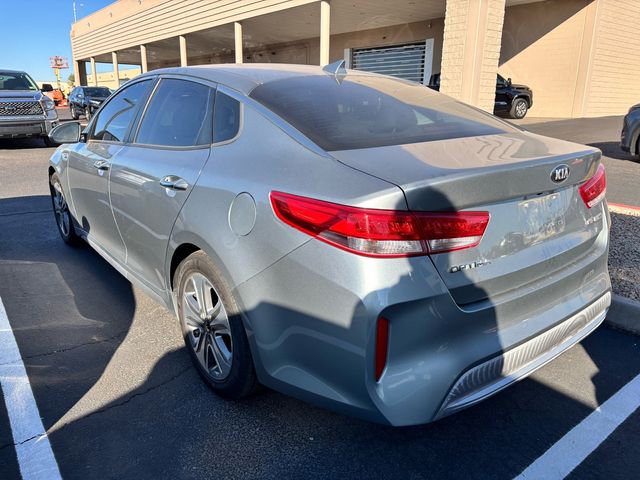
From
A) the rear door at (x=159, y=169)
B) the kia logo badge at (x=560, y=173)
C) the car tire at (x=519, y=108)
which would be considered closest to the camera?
the kia logo badge at (x=560, y=173)

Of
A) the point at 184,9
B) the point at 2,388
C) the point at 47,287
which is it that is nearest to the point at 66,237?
the point at 47,287

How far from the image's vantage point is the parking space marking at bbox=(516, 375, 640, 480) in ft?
7.05

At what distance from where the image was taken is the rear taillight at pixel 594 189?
236 cm

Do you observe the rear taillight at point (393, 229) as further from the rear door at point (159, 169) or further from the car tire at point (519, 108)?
the car tire at point (519, 108)

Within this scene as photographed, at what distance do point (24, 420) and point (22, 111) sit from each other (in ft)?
40.4

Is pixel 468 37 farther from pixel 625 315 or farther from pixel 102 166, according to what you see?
pixel 102 166

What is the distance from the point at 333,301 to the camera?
1836mm

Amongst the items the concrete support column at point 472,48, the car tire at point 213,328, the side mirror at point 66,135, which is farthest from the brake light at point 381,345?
the concrete support column at point 472,48

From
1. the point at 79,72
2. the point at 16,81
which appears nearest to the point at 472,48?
the point at 16,81

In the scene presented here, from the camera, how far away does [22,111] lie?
12.4 m

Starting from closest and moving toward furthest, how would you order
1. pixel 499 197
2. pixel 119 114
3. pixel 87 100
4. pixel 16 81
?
pixel 499 197 < pixel 119 114 < pixel 16 81 < pixel 87 100

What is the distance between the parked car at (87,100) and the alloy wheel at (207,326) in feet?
76.1

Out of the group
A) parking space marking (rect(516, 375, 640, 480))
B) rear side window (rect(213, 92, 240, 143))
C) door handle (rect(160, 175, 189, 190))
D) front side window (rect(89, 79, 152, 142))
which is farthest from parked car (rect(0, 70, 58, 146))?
parking space marking (rect(516, 375, 640, 480))

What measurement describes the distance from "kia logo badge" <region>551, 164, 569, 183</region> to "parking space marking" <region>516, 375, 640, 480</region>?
1222mm
